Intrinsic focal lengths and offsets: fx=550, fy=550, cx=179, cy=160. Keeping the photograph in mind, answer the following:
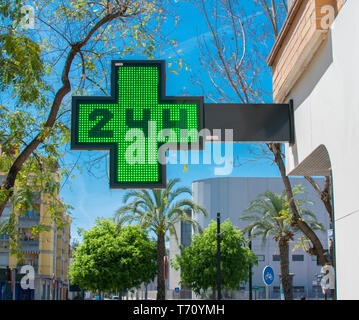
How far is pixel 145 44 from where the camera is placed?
10.3 metres

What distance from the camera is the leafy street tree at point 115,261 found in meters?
Result: 42.5

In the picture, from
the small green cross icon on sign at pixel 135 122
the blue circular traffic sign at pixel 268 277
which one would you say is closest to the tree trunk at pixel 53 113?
the small green cross icon on sign at pixel 135 122

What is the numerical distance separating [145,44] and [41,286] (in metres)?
56.6

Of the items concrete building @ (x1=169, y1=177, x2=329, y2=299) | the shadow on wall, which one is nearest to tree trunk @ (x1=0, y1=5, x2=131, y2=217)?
the shadow on wall

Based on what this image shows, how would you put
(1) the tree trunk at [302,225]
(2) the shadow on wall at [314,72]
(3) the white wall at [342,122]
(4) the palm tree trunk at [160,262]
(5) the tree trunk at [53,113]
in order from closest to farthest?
(3) the white wall at [342,122], (2) the shadow on wall at [314,72], (5) the tree trunk at [53,113], (1) the tree trunk at [302,225], (4) the palm tree trunk at [160,262]

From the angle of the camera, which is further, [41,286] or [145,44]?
[41,286]

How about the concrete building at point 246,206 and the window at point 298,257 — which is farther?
the window at point 298,257

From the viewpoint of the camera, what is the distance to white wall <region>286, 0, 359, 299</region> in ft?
13.4

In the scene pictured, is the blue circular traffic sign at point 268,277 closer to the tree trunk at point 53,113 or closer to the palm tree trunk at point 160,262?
the palm tree trunk at point 160,262

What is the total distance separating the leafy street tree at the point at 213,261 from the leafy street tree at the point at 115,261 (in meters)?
3.12

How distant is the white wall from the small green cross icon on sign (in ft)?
3.63

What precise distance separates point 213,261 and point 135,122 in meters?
40.4
